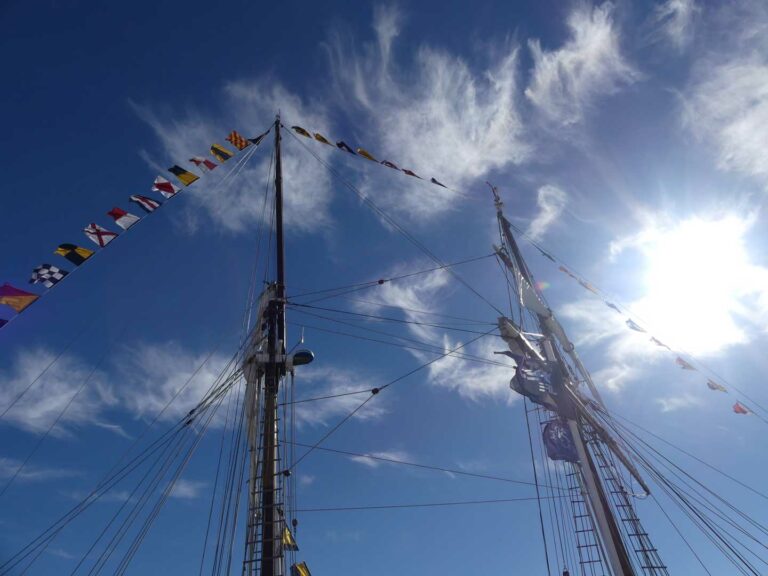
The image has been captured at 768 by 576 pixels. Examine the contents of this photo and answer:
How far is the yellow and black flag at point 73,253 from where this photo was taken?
14906 mm

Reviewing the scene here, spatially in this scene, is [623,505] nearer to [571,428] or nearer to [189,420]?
[571,428]

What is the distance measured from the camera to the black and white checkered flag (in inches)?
549

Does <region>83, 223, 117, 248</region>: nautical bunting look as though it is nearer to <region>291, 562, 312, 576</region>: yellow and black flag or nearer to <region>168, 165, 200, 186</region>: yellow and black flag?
<region>168, 165, 200, 186</region>: yellow and black flag

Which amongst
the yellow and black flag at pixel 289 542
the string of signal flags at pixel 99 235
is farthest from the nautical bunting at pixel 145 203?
the yellow and black flag at pixel 289 542

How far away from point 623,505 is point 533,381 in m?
8.02

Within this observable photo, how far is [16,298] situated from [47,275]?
1.34 meters

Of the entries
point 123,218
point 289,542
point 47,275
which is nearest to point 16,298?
point 47,275

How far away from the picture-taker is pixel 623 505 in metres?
24.1

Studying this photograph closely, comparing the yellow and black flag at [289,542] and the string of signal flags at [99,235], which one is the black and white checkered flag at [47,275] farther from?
the yellow and black flag at [289,542]

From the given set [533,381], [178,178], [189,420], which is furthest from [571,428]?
[178,178]

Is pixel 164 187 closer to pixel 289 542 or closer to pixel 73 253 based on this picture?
pixel 73 253

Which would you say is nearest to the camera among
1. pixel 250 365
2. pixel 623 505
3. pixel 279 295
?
pixel 250 365

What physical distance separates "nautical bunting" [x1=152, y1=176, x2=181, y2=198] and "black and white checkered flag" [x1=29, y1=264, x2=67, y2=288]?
447cm

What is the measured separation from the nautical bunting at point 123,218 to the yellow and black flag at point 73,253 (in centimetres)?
147
